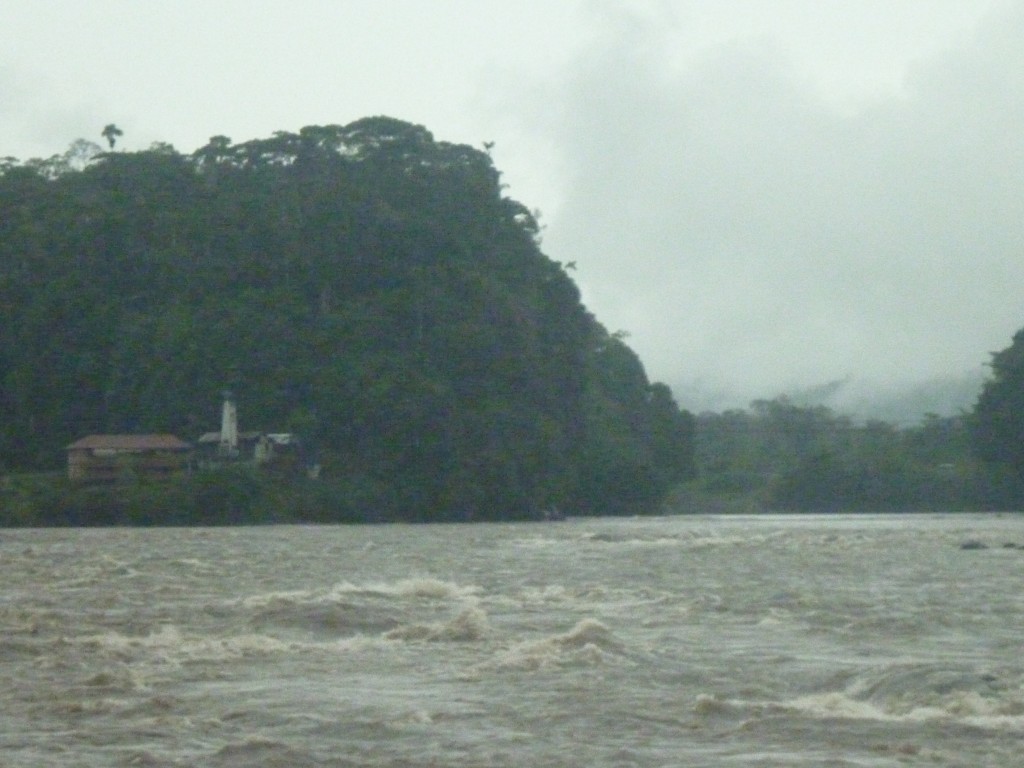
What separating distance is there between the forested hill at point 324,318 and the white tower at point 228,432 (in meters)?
2.56

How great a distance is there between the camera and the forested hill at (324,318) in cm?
7544

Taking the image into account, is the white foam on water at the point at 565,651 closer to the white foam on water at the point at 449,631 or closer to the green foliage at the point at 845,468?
the white foam on water at the point at 449,631

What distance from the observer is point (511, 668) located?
15.5m

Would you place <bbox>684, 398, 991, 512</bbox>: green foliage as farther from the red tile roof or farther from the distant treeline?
the red tile roof

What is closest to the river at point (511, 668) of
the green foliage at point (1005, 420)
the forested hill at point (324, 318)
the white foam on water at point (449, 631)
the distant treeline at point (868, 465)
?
the white foam on water at point (449, 631)

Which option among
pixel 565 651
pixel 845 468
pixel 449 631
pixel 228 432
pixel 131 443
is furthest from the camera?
pixel 845 468

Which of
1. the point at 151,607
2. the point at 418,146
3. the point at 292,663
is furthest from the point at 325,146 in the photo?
the point at 292,663

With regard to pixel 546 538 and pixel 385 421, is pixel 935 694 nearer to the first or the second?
pixel 546 538

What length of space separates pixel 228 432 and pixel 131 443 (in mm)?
3766

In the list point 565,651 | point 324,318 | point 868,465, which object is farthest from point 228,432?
point 565,651

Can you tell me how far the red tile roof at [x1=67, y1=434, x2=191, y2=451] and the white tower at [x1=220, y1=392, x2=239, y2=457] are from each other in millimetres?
1674

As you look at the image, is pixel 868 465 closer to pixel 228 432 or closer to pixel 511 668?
pixel 228 432

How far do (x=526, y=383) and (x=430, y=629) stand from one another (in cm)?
6068

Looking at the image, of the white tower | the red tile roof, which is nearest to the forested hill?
the white tower
